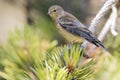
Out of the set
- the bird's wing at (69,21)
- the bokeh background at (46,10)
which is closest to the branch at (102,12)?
the bokeh background at (46,10)

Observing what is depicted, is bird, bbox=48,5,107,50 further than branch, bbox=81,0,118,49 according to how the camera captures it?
Yes

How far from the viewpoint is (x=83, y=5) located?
1692mm

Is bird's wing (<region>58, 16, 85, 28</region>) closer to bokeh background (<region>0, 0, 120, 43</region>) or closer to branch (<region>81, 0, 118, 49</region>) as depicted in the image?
bokeh background (<region>0, 0, 120, 43</region>)

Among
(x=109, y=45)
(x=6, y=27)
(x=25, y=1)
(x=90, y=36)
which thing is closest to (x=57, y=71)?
(x=109, y=45)

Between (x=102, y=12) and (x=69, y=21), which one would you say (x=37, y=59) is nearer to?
(x=102, y=12)

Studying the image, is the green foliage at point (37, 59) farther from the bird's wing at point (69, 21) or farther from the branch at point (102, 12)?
the bird's wing at point (69, 21)

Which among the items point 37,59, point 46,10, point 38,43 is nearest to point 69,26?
point 46,10

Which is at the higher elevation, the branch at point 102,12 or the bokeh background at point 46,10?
the bokeh background at point 46,10

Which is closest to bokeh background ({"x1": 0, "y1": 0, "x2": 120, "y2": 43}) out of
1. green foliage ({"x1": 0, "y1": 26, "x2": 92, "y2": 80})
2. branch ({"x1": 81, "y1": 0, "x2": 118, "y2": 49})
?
green foliage ({"x1": 0, "y1": 26, "x2": 92, "y2": 80})

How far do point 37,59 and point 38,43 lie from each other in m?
0.11

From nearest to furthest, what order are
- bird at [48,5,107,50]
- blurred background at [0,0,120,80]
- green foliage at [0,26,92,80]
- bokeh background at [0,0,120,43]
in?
green foliage at [0,26,92,80]
blurred background at [0,0,120,80]
bokeh background at [0,0,120,43]
bird at [48,5,107,50]

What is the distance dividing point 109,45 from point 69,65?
25 centimetres

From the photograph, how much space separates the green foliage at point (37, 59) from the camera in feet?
3.68

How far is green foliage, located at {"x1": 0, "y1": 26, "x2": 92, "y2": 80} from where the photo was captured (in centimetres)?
112
